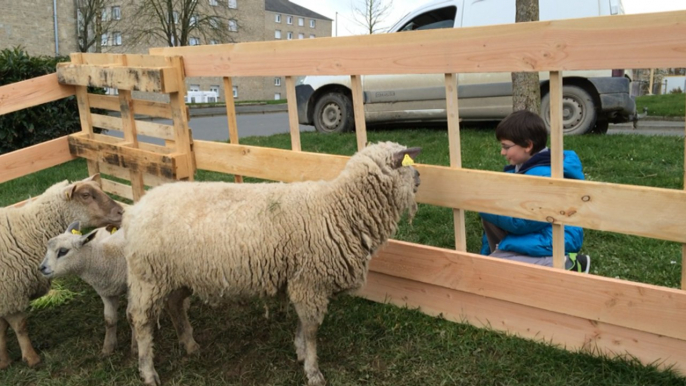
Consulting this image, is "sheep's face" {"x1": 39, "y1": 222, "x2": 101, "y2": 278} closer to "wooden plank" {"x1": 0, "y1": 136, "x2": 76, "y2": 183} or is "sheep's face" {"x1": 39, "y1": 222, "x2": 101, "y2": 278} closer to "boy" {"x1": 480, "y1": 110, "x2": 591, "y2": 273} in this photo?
"wooden plank" {"x1": 0, "y1": 136, "x2": 76, "y2": 183}

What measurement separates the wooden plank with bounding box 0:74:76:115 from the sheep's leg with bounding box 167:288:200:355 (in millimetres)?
2832

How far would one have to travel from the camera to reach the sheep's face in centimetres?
367

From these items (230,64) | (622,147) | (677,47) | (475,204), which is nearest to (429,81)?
(622,147)

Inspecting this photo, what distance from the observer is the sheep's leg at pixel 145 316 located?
3.35 m

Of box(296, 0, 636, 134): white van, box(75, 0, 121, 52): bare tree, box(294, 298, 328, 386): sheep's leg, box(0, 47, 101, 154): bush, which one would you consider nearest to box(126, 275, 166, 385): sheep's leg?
box(294, 298, 328, 386): sheep's leg

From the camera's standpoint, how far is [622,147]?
24.0 feet

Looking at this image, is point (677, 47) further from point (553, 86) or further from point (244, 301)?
point (244, 301)

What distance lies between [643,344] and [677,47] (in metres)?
1.55

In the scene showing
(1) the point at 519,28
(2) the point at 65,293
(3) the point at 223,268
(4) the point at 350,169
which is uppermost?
(1) the point at 519,28

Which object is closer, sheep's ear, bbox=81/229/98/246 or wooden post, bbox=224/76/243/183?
sheep's ear, bbox=81/229/98/246

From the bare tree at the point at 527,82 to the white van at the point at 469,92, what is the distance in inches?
74.9

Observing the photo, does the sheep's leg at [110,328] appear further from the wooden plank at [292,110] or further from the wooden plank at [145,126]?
the wooden plank at [292,110]

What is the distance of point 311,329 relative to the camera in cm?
326

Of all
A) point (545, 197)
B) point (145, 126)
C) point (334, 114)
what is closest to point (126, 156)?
point (145, 126)
